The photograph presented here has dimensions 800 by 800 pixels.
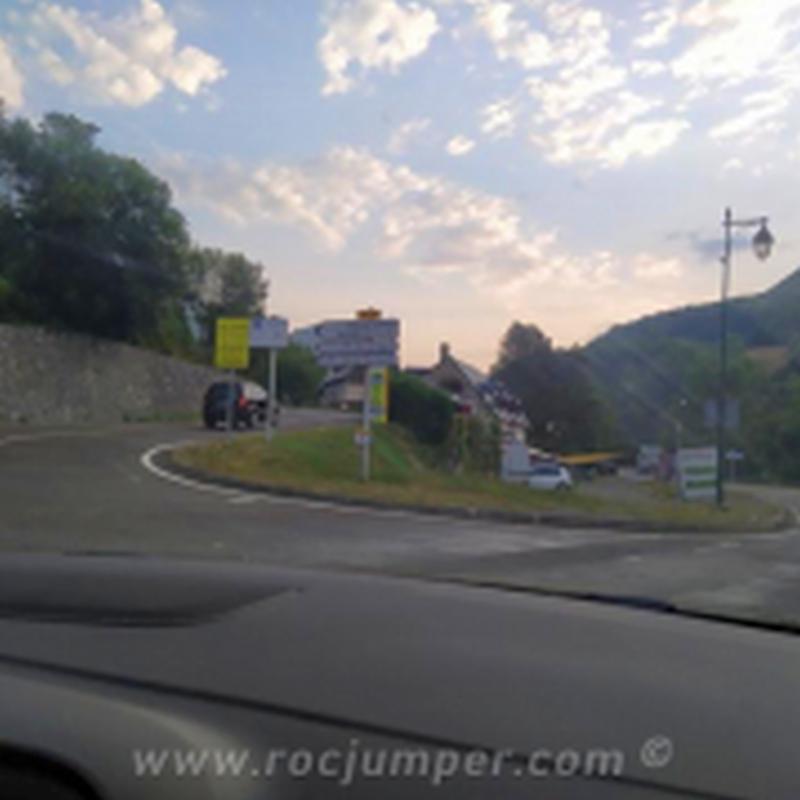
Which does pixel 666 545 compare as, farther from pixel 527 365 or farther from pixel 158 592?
pixel 527 365

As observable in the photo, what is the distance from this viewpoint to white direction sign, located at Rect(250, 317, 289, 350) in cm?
1959

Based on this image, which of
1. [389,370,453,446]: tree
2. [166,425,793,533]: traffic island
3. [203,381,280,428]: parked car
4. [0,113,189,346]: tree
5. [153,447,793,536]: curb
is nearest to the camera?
[153,447,793,536]: curb

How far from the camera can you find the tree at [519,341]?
3930 inches

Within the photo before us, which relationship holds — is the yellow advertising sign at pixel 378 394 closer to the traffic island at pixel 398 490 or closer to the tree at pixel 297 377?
the traffic island at pixel 398 490

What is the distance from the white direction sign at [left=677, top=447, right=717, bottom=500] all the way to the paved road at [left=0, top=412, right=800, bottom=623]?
28.5 ft

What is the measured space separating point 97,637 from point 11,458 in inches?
615

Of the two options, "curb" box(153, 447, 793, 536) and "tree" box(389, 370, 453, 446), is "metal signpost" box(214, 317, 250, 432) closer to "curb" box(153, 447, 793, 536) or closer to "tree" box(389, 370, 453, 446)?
"curb" box(153, 447, 793, 536)

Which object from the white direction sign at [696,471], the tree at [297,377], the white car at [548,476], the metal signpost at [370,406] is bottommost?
the white car at [548,476]

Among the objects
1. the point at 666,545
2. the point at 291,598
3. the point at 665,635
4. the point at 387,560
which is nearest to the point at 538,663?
the point at 665,635

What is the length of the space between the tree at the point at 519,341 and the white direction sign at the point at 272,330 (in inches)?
3157

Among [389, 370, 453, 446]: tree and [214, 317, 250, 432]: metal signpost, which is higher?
[214, 317, 250, 432]: metal signpost

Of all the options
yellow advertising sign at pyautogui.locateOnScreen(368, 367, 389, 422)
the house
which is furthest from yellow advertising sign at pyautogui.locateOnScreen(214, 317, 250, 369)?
the house

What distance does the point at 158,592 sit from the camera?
195 cm

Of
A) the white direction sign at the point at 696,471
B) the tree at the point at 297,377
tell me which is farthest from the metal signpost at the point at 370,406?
the tree at the point at 297,377
